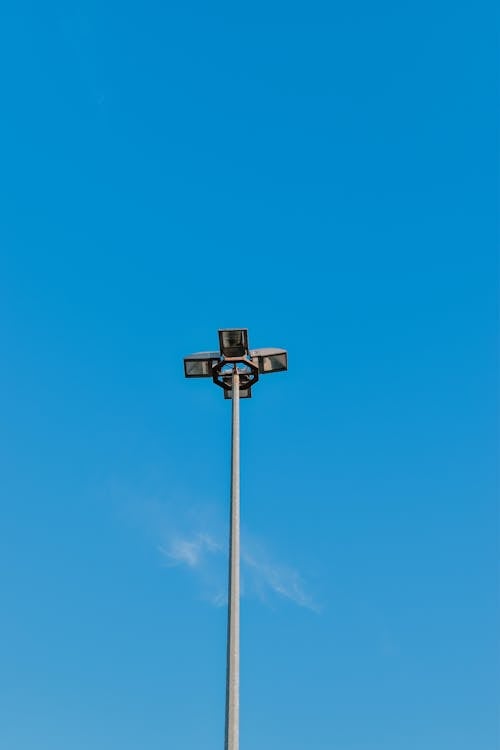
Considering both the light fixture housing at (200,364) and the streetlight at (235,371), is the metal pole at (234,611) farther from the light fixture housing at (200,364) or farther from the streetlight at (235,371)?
the light fixture housing at (200,364)

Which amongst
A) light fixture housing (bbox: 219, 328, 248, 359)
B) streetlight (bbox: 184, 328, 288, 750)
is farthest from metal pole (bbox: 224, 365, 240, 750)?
light fixture housing (bbox: 219, 328, 248, 359)

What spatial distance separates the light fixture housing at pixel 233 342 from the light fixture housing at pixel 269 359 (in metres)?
0.35

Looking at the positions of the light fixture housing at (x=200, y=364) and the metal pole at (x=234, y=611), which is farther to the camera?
the light fixture housing at (x=200, y=364)

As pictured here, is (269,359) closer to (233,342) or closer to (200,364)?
(233,342)

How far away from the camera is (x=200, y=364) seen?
11398mm

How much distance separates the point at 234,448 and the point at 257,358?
1923 millimetres

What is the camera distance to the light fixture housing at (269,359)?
1164 centimetres

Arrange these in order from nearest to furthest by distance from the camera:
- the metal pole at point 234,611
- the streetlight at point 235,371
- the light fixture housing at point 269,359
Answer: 1. the metal pole at point 234,611
2. the streetlight at point 235,371
3. the light fixture housing at point 269,359

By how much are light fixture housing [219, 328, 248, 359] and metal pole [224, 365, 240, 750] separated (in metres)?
1.13

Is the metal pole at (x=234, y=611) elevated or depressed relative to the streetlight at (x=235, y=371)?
depressed

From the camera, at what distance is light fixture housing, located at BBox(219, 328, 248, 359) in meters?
11.1

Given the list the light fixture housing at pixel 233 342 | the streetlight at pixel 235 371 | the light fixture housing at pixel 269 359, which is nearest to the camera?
the streetlight at pixel 235 371

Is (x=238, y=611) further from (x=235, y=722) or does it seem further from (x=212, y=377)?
(x=212, y=377)

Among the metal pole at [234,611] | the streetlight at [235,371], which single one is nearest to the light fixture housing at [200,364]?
the streetlight at [235,371]
